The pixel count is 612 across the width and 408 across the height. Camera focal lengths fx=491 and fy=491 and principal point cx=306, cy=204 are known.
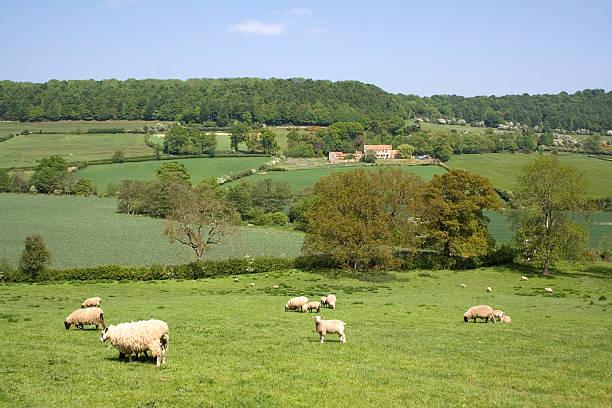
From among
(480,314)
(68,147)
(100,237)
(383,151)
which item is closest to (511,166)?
(383,151)

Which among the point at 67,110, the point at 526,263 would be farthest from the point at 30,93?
the point at 526,263

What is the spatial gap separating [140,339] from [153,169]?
124 metres

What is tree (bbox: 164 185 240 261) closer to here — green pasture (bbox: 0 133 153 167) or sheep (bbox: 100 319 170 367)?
sheep (bbox: 100 319 170 367)

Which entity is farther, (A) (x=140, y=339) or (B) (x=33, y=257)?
(B) (x=33, y=257)

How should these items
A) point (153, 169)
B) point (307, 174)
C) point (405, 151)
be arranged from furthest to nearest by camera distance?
point (405, 151) → point (307, 174) → point (153, 169)

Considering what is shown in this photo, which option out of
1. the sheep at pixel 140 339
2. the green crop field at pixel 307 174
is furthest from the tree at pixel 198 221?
the green crop field at pixel 307 174

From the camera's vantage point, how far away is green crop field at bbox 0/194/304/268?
61.2 metres

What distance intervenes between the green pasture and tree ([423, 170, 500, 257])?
376 feet

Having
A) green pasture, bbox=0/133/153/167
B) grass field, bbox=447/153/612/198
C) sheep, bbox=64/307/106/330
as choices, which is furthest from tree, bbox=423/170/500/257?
green pasture, bbox=0/133/153/167

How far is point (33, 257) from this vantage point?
47000mm

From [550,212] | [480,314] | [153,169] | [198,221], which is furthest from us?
[153,169]

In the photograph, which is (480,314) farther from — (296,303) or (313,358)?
(313,358)

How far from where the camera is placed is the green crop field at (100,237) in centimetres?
6125

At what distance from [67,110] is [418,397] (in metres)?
206
